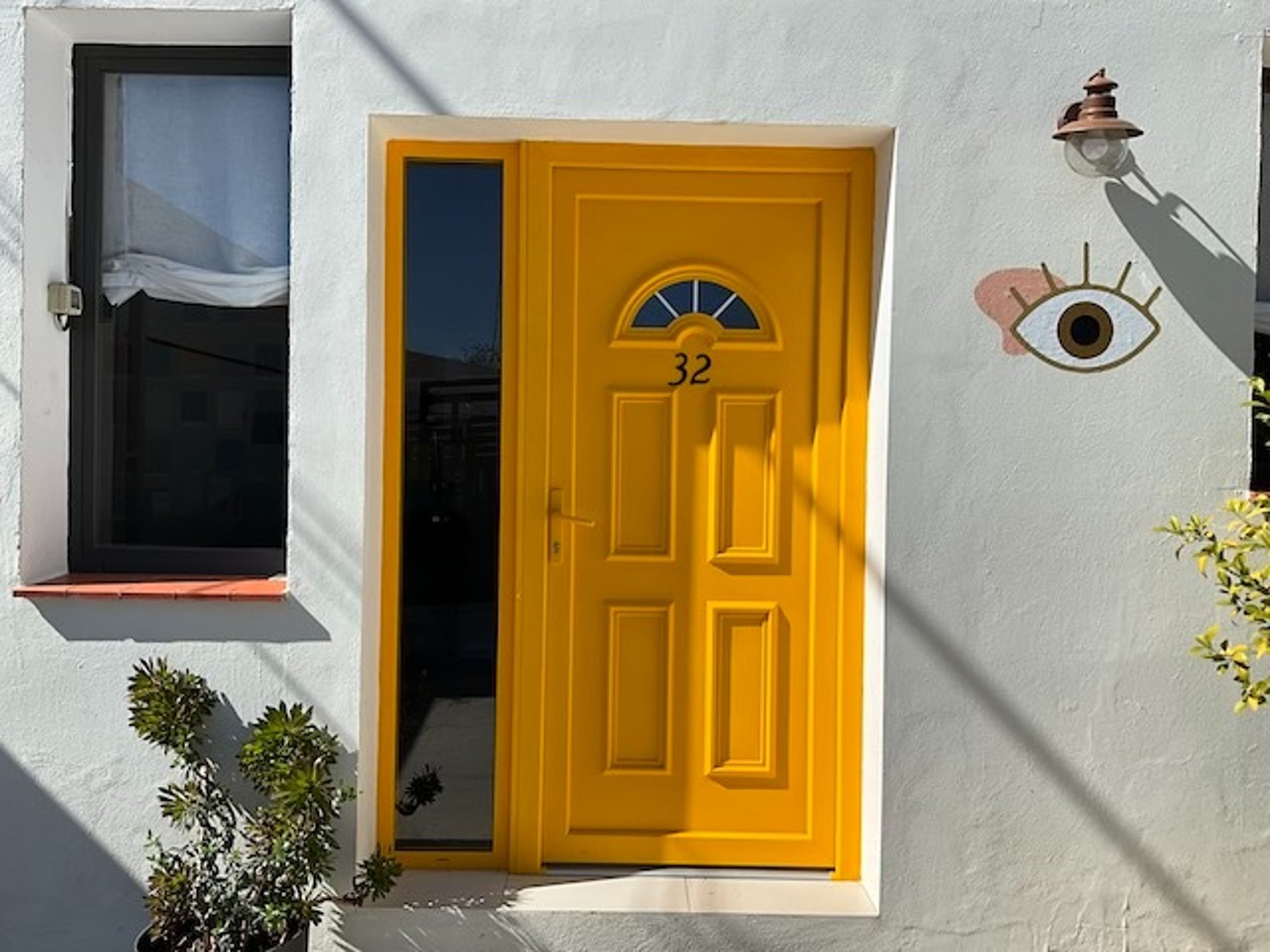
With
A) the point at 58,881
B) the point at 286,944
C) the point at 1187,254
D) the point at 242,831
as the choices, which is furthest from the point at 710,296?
the point at 58,881

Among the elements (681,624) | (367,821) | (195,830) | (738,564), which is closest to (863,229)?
(738,564)

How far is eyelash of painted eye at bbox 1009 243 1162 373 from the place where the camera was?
3.46 m

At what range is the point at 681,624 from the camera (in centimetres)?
379

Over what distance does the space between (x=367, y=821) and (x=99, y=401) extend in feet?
4.81

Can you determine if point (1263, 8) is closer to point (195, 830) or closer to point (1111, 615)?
point (1111, 615)

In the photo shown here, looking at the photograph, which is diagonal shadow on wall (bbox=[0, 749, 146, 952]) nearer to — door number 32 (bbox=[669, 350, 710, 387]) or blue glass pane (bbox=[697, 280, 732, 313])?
door number 32 (bbox=[669, 350, 710, 387])

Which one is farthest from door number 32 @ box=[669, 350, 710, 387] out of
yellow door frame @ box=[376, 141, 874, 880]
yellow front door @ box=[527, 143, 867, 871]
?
yellow door frame @ box=[376, 141, 874, 880]

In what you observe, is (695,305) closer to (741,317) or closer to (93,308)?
(741,317)

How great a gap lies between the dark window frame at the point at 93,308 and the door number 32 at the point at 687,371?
120 cm

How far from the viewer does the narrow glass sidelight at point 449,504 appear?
3.70 metres

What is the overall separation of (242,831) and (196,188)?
188 cm

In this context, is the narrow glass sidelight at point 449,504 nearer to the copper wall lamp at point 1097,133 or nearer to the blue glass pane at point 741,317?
the blue glass pane at point 741,317

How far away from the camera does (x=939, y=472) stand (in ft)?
11.4

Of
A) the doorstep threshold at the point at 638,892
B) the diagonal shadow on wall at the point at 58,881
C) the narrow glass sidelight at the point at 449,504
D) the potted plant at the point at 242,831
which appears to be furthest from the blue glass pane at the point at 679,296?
the diagonal shadow on wall at the point at 58,881
